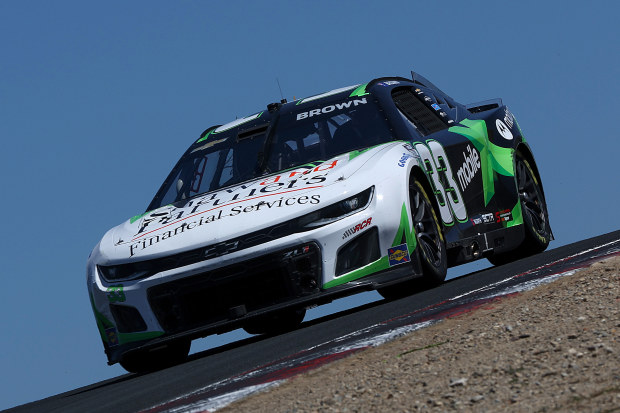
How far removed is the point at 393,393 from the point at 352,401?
0.15 meters

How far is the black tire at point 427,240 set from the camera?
25.8 feet

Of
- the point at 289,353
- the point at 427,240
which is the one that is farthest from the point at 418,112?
the point at 289,353

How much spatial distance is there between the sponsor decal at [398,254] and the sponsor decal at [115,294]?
1.72 metres

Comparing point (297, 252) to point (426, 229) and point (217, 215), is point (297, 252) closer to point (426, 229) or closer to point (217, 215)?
point (217, 215)

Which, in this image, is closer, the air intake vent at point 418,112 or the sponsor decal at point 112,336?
the sponsor decal at point 112,336

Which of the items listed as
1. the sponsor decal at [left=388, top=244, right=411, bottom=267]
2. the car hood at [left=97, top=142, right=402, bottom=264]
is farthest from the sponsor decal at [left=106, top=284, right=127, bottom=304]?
the sponsor decal at [left=388, top=244, right=411, bottom=267]

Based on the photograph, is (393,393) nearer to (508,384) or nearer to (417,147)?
(508,384)

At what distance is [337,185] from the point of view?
7.44 meters

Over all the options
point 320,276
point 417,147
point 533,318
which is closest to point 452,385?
point 533,318

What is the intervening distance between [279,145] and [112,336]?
208cm

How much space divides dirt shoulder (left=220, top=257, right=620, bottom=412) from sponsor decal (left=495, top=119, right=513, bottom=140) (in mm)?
4364

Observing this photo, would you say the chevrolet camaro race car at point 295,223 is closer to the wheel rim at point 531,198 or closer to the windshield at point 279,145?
the windshield at point 279,145

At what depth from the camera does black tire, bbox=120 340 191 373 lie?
26.0ft

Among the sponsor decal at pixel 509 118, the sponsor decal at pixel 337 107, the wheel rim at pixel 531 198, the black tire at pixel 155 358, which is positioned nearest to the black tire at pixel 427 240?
the sponsor decal at pixel 337 107
